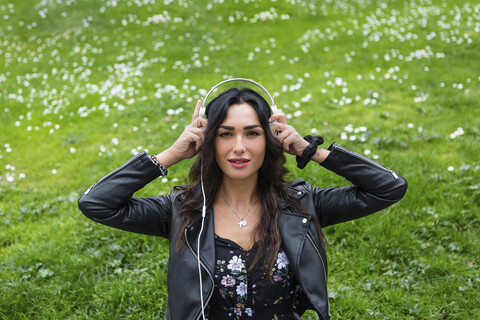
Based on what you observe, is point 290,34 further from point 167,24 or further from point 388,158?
point 388,158

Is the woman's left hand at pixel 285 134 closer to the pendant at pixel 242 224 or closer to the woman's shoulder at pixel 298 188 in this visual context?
the woman's shoulder at pixel 298 188

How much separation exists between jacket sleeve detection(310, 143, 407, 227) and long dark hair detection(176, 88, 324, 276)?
28 cm

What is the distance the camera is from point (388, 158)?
→ 5734 mm

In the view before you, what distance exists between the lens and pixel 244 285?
2.61 m

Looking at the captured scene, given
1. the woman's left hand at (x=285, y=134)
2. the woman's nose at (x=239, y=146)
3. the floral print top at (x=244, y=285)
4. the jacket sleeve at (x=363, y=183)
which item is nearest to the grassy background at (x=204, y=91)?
the floral print top at (x=244, y=285)

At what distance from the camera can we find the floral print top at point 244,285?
8.53ft

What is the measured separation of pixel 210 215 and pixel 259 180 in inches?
15.8

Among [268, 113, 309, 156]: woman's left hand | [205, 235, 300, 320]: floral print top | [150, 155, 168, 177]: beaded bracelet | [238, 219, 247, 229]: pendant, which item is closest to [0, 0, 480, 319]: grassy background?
→ [205, 235, 300, 320]: floral print top

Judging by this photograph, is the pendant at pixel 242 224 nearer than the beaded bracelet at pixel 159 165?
No

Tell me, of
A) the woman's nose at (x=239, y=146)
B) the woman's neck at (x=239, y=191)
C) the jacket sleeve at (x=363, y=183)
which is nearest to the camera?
the woman's nose at (x=239, y=146)

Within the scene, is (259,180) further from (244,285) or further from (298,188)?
(244,285)

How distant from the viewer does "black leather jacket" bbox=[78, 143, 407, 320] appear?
2.57 m

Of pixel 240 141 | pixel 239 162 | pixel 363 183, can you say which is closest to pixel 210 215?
pixel 239 162

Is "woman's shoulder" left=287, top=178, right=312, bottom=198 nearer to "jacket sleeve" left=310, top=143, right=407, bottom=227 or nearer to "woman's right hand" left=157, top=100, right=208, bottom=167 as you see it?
"jacket sleeve" left=310, top=143, right=407, bottom=227
